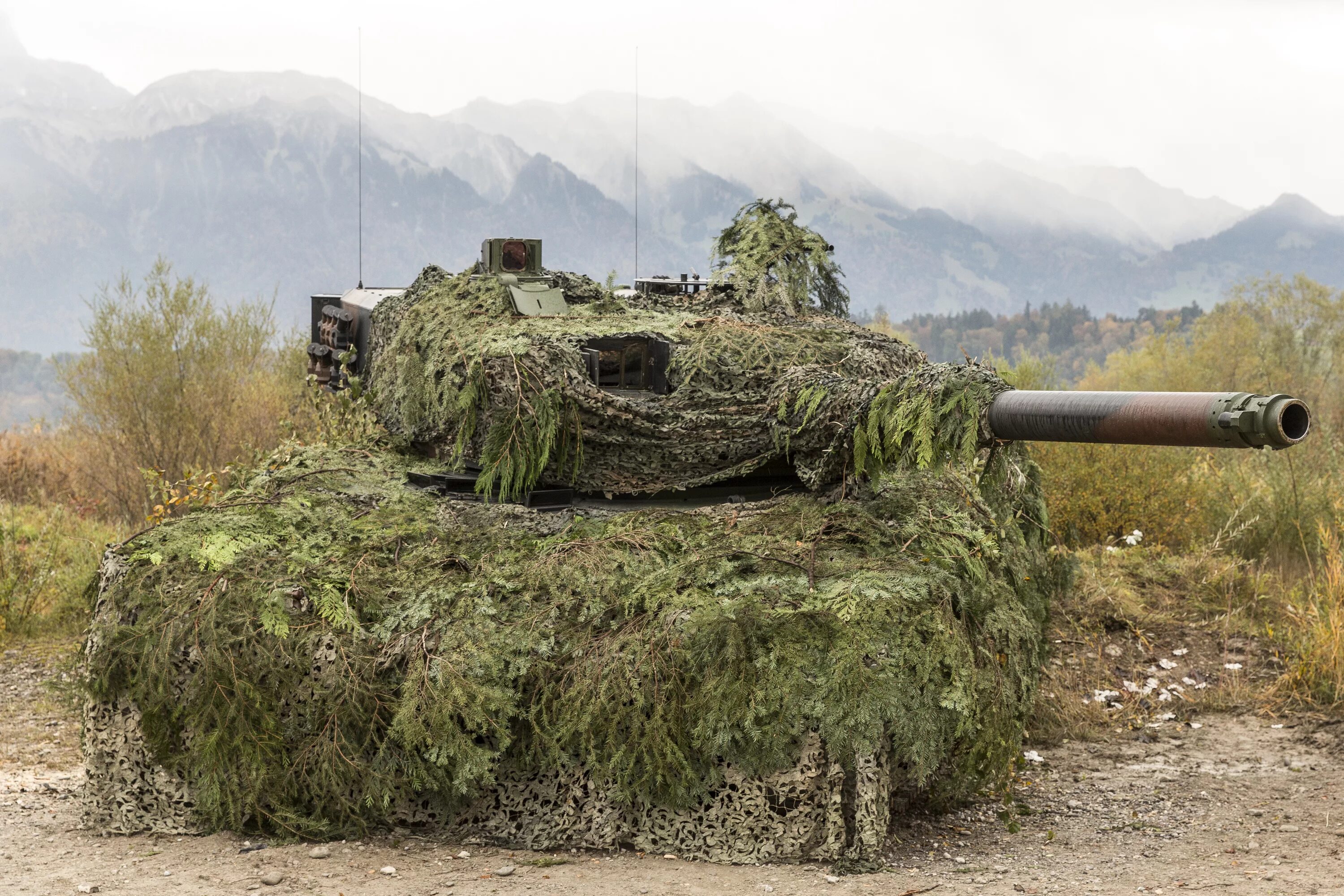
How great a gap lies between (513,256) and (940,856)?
486 cm

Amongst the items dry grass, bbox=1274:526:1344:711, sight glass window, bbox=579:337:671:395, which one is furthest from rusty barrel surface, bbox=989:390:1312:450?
dry grass, bbox=1274:526:1344:711

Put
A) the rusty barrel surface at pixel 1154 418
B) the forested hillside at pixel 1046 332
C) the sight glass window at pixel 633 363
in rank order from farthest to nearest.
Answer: the forested hillside at pixel 1046 332 → the sight glass window at pixel 633 363 → the rusty barrel surface at pixel 1154 418

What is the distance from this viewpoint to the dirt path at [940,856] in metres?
6.44

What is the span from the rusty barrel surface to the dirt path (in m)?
2.14

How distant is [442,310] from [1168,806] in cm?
543

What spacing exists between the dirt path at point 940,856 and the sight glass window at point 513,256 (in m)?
4.05

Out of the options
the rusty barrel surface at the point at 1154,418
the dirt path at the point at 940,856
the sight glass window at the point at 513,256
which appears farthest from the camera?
the sight glass window at the point at 513,256

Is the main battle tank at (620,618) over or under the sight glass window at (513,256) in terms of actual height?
under

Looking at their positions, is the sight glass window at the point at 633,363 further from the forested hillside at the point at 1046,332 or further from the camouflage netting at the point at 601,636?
the forested hillside at the point at 1046,332

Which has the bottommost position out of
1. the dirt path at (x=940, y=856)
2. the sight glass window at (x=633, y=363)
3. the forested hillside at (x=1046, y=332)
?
the dirt path at (x=940, y=856)

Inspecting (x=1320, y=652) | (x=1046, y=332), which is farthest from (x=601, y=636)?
(x=1046, y=332)

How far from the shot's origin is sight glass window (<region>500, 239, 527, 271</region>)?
31.0 ft

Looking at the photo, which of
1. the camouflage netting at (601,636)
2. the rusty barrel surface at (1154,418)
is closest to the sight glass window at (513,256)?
the camouflage netting at (601,636)

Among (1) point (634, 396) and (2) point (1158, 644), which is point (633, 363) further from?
(2) point (1158, 644)
